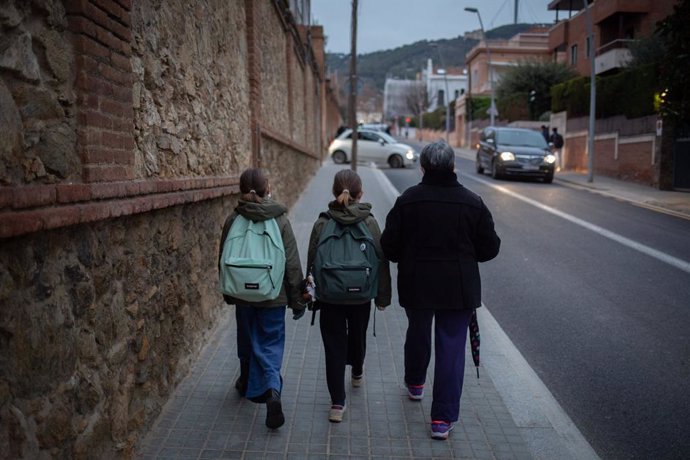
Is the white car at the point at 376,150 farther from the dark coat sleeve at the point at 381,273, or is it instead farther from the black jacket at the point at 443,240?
the black jacket at the point at 443,240

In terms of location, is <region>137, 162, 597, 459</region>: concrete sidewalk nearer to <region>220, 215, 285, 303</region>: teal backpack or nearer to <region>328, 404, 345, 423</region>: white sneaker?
<region>328, 404, 345, 423</region>: white sneaker

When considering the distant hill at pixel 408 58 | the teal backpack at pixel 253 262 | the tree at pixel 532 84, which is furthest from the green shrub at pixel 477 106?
the distant hill at pixel 408 58

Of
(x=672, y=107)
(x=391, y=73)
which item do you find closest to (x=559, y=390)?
(x=672, y=107)

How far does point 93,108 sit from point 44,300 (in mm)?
1075

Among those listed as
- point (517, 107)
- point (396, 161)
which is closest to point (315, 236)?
point (396, 161)

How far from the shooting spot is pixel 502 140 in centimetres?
2336

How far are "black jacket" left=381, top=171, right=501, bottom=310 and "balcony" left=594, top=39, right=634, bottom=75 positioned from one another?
31691mm

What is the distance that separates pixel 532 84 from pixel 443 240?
133ft

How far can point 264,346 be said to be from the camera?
13.9 ft

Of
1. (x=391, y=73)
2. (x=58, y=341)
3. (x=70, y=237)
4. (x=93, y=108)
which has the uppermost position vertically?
(x=391, y=73)

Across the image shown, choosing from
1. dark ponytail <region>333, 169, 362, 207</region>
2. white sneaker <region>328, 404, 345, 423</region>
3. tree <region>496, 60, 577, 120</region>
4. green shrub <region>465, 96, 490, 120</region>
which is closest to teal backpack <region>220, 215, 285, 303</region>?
dark ponytail <region>333, 169, 362, 207</region>

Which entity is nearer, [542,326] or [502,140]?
[542,326]

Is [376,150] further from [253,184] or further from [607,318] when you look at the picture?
[253,184]

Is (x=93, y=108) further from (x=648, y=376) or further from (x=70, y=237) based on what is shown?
(x=648, y=376)
